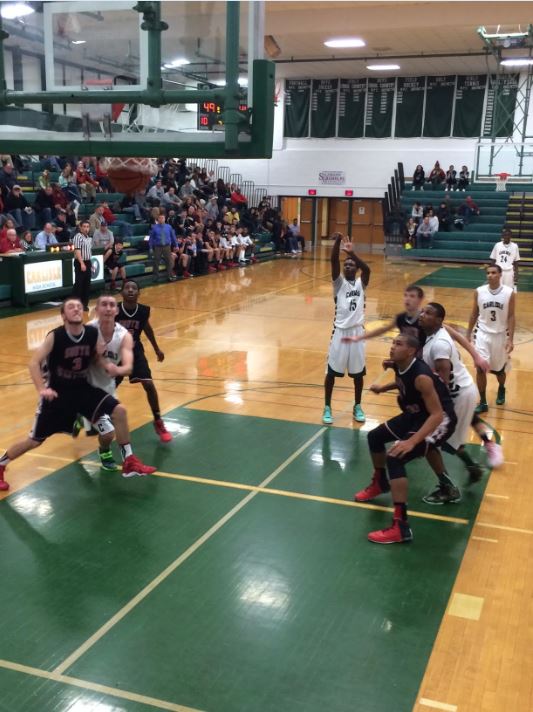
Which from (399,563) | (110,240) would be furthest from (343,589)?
(110,240)

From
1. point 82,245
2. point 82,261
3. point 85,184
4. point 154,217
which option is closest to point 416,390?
point 82,261

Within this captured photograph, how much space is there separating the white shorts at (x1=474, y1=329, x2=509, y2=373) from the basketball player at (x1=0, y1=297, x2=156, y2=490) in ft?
15.0

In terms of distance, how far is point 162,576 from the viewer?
4918mm

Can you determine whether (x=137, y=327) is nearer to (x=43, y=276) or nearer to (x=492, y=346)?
(x=492, y=346)

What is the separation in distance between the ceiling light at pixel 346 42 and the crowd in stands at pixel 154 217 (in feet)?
20.9

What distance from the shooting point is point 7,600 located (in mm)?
4594

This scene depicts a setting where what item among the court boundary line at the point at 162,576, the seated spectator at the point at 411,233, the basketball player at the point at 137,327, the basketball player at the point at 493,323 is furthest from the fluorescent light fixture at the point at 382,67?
the court boundary line at the point at 162,576

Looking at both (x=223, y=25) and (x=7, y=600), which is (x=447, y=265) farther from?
(x=7, y=600)

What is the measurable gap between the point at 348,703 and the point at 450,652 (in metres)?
0.78

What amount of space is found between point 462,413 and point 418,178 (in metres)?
26.2

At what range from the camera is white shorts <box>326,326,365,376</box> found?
26.1 feet

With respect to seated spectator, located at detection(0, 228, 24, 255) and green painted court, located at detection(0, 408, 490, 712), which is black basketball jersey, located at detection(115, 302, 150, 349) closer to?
green painted court, located at detection(0, 408, 490, 712)

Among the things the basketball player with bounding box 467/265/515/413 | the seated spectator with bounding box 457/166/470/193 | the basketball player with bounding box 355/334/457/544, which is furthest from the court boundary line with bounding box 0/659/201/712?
the seated spectator with bounding box 457/166/470/193

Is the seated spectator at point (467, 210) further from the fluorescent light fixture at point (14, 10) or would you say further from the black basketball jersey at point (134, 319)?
the fluorescent light fixture at point (14, 10)
